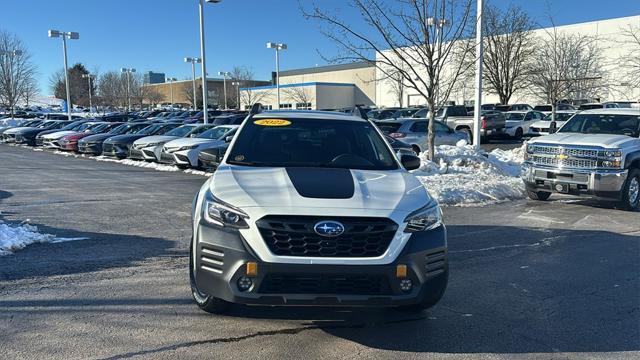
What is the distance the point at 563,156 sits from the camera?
1008 centimetres

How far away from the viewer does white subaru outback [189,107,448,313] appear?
3.67 meters

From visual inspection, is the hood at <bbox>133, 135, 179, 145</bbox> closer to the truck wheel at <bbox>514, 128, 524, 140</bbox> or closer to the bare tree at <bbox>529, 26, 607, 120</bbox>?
the truck wheel at <bbox>514, 128, 524, 140</bbox>

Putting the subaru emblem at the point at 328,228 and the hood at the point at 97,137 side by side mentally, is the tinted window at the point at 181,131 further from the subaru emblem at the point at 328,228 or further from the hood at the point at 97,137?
the subaru emblem at the point at 328,228

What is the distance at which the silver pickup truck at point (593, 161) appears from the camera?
381 inches

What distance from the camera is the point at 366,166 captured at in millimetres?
4977

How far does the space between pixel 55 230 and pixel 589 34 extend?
49156mm

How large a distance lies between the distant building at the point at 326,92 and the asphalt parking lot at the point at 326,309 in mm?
61181

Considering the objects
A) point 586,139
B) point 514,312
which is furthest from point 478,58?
point 514,312

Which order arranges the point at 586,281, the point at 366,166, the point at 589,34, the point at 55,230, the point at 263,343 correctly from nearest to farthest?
1. the point at 263,343
2. the point at 366,166
3. the point at 586,281
4. the point at 55,230
5. the point at 589,34

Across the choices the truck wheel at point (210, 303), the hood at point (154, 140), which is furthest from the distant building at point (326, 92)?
the truck wheel at point (210, 303)

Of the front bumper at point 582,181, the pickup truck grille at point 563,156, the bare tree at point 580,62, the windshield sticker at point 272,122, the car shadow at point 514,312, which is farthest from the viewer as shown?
the bare tree at point 580,62

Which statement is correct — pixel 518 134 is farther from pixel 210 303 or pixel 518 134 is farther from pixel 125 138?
pixel 210 303

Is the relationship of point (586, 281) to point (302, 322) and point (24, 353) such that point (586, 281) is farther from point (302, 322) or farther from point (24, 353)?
point (24, 353)

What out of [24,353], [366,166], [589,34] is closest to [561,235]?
[366,166]
